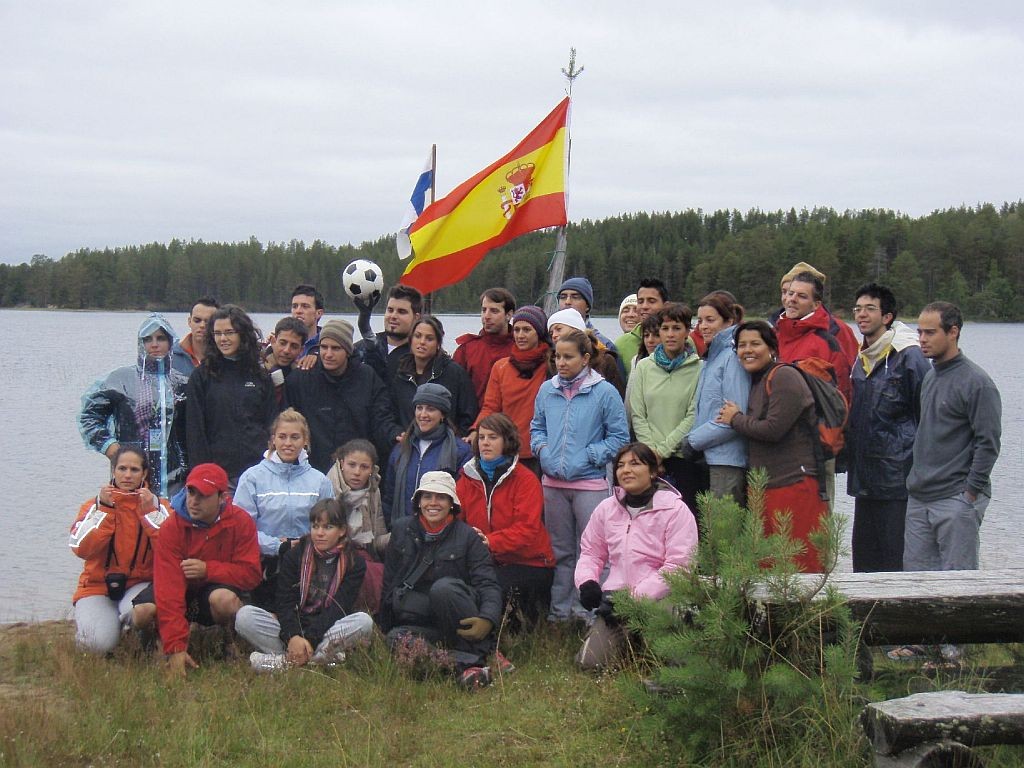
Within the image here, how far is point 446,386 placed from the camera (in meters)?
7.27

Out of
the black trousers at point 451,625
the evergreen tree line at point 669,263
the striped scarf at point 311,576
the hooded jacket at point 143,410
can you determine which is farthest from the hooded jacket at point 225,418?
the evergreen tree line at point 669,263

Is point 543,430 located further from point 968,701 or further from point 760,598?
point 968,701

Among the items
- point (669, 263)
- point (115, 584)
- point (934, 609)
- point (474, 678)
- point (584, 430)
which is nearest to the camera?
point (934, 609)

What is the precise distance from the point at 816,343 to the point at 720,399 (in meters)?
0.92

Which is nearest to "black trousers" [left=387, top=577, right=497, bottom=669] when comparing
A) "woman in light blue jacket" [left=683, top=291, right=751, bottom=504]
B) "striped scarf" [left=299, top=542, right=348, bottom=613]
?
"striped scarf" [left=299, top=542, right=348, bottom=613]

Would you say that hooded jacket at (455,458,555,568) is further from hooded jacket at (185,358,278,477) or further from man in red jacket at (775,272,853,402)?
man in red jacket at (775,272,853,402)

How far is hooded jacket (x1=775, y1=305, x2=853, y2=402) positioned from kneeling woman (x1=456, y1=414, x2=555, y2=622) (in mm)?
2015

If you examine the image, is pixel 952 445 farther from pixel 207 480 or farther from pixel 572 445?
pixel 207 480

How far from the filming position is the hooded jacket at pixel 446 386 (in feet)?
23.8

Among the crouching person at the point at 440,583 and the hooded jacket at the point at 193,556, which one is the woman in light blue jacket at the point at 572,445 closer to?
the crouching person at the point at 440,583

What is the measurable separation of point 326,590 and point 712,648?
2.88 m

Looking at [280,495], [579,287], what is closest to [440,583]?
[280,495]

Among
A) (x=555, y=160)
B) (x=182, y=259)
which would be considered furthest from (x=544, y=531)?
(x=182, y=259)

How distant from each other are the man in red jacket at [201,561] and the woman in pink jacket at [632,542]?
213 centimetres
